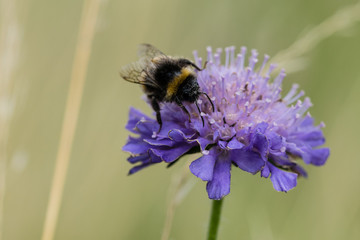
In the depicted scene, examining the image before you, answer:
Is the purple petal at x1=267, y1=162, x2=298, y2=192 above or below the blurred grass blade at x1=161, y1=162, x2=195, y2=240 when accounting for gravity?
above

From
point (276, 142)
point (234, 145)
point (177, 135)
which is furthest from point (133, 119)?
point (276, 142)

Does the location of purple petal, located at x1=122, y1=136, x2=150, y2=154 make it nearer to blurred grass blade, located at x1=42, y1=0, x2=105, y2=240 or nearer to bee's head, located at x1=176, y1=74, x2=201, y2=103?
bee's head, located at x1=176, y1=74, x2=201, y2=103

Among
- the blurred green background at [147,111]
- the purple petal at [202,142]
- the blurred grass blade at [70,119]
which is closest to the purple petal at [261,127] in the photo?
the purple petal at [202,142]

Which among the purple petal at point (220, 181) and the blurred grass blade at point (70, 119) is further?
the blurred grass blade at point (70, 119)

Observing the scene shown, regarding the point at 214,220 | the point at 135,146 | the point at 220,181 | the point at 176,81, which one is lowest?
the point at 214,220

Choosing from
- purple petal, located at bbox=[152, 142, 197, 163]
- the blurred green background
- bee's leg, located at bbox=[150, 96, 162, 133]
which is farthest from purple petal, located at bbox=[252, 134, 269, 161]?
the blurred green background

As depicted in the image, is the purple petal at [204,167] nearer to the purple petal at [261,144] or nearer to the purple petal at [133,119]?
the purple petal at [261,144]

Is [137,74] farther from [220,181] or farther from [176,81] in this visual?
[220,181]
